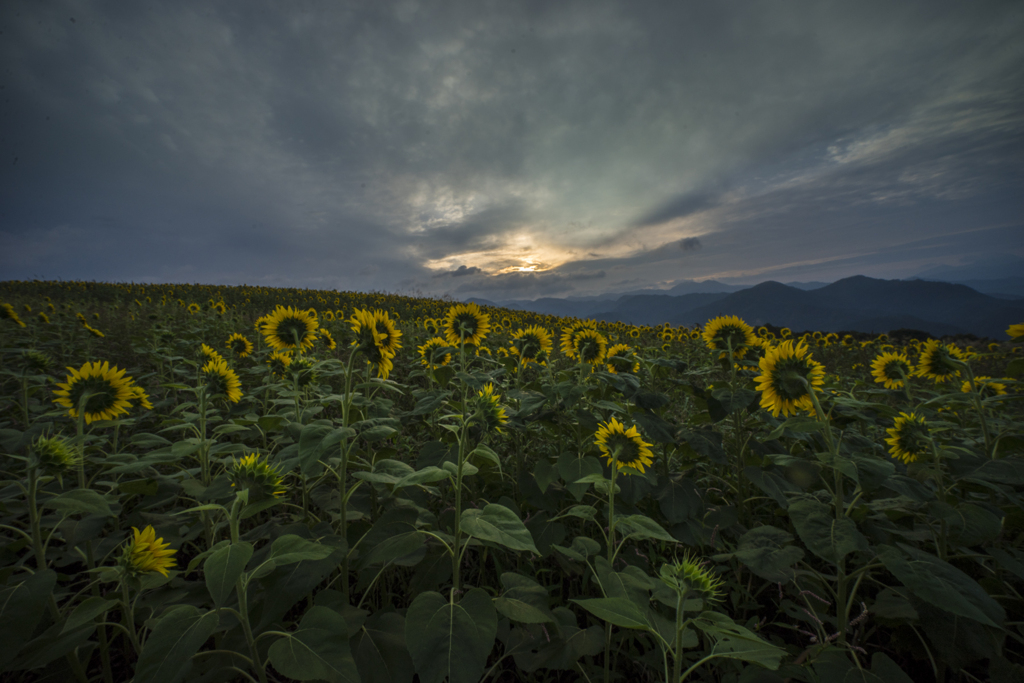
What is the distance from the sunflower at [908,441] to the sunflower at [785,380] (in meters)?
0.37

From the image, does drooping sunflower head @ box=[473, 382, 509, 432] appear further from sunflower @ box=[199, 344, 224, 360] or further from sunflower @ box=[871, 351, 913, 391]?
sunflower @ box=[871, 351, 913, 391]

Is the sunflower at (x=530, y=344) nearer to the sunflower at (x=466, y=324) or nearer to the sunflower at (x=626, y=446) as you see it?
the sunflower at (x=466, y=324)

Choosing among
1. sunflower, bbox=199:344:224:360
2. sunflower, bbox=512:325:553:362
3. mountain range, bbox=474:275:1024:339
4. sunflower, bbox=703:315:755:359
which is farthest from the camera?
mountain range, bbox=474:275:1024:339

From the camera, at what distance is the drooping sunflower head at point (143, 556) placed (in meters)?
1.15

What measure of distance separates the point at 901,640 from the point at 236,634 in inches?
98.4

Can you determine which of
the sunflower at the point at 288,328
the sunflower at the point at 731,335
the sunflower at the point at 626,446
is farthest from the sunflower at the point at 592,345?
the sunflower at the point at 288,328

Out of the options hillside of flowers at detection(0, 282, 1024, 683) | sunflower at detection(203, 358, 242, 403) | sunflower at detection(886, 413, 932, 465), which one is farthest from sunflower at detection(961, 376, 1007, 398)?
sunflower at detection(203, 358, 242, 403)

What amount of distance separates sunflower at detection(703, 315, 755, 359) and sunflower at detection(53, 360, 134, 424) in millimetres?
3671

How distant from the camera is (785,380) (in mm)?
1887

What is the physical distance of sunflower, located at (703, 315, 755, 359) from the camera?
2.70 m

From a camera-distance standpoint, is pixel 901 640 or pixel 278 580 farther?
pixel 901 640

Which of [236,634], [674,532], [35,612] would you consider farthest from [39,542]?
[674,532]

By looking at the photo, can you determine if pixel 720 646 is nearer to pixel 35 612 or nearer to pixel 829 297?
pixel 35 612

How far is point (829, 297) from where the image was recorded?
146375 mm
